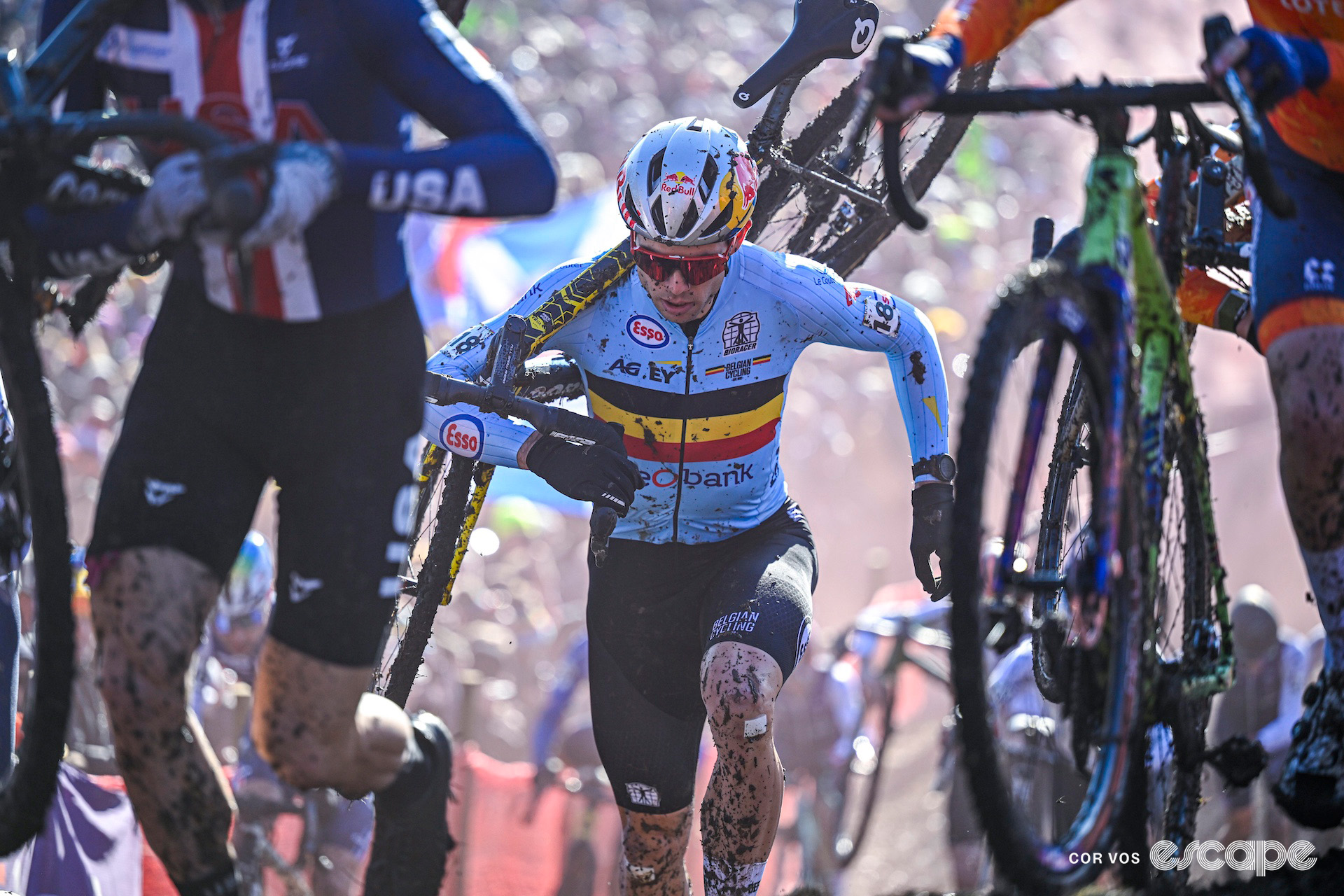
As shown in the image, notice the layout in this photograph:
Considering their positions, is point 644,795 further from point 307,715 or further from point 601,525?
point 307,715

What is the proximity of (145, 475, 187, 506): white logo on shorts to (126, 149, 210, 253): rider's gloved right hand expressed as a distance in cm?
58

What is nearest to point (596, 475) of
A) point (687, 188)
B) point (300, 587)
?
point (687, 188)

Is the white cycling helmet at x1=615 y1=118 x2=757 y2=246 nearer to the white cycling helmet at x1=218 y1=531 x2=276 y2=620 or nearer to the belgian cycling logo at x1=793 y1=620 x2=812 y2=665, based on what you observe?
the belgian cycling logo at x1=793 y1=620 x2=812 y2=665

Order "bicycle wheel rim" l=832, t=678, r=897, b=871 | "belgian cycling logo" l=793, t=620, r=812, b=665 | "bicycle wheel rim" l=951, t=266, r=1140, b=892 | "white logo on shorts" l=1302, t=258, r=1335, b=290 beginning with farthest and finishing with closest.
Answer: "bicycle wheel rim" l=832, t=678, r=897, b=871 → "belgian cycling logo" l=793, t=620, r=812, b=665 → "white logo on shorts" l=1302, t=258, r=1335, b=290 → "bicycle wheel rim" l=951, t=266, r=1140, b=892

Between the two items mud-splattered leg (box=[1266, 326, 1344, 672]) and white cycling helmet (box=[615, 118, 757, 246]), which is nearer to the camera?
mud-splattered leg (box=[1266, 326, 1344, 672])

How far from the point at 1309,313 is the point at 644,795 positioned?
2665 millimetres

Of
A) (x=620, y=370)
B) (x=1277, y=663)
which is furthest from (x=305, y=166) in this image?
(x=1277, y=663)

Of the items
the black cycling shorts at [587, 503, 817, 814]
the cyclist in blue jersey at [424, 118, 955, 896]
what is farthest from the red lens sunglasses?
the black cycling shorts at [587, 503, 817, 814]

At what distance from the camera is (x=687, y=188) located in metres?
4.42

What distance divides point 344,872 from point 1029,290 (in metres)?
6.19

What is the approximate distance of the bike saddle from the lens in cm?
554

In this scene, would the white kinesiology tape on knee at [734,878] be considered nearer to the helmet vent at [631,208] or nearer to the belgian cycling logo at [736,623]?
the belgian cycling logo at [736,623]

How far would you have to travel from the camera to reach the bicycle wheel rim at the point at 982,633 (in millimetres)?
2908

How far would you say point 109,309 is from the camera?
646 inches
